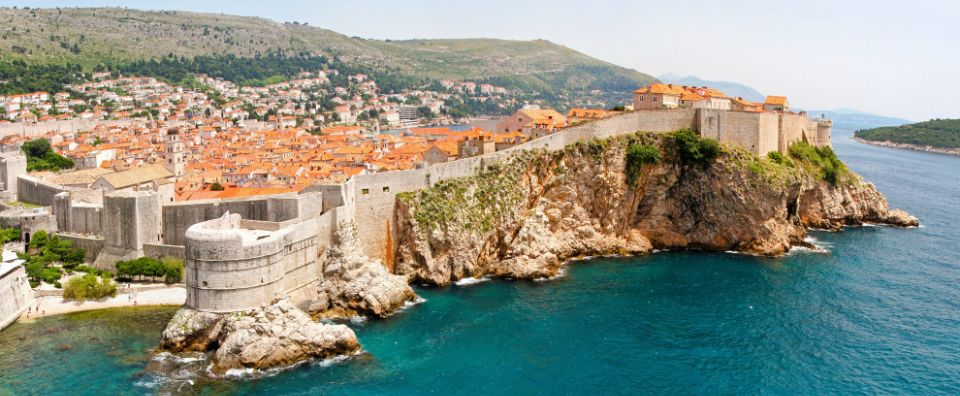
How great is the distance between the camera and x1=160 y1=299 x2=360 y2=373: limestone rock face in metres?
25.7

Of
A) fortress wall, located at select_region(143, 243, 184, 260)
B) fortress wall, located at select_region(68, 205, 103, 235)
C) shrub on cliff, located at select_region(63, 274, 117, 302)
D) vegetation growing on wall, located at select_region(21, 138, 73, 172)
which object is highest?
vegetation growing on wall, located at select_region(21, 138, 73, 172)

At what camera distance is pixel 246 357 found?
25.3 metres

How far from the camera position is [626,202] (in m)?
44.7

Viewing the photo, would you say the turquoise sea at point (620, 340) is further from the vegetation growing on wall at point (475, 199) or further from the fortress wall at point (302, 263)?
the vegetation growing on wall at point (475, 199)

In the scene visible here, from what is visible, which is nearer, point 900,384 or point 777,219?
point 900,384

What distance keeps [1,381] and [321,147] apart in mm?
51676

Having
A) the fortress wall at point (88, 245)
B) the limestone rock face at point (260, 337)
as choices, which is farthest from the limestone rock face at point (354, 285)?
the fortress wall at point (88, 245)

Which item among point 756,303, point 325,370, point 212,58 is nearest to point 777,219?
point 756,303

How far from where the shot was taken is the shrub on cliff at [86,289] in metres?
30.9

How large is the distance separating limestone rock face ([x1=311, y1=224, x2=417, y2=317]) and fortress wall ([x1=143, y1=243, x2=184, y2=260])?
268 inches

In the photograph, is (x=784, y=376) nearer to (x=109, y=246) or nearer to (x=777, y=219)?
(x=777, y=219)

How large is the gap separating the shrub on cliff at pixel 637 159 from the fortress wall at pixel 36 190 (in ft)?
103

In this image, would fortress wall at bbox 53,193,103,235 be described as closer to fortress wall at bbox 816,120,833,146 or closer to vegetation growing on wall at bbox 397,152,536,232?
vegetation growing on wall at bbox 397,152,536,232

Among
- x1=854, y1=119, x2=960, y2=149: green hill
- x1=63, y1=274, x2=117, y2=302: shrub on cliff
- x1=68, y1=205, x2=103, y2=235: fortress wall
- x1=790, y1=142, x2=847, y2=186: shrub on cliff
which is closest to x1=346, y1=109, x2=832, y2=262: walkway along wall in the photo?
x1=790, y1=142, x2=847, y2=186: shrub on cliff
